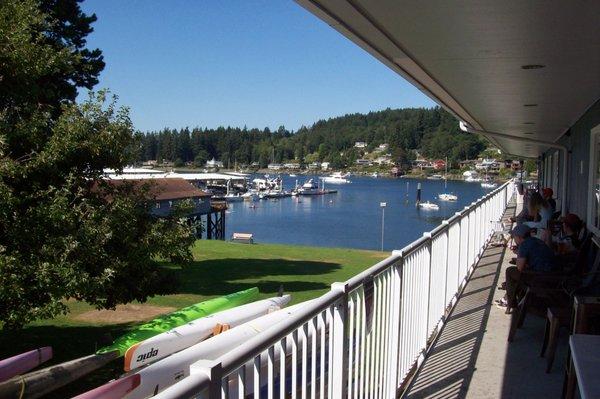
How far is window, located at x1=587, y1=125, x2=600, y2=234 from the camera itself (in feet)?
26.1

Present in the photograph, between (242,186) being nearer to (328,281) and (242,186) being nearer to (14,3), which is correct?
(328,281)

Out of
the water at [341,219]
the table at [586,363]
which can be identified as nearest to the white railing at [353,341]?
the table at [586,363]

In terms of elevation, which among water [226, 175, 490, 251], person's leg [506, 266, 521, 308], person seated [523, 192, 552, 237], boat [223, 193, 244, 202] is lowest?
water [226, 175, 490, 251]

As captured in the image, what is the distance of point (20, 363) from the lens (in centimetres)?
823

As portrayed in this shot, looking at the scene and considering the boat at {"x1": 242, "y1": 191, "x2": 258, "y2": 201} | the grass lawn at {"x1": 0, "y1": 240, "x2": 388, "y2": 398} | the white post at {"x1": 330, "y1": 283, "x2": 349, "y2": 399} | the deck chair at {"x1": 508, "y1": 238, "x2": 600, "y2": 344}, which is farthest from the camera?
the boat at {"x1": 242, "y1": 191, "x2": 258, "y2": 201}

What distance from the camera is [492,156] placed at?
167750mm

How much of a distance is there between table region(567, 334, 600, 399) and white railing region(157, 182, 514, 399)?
109 cm

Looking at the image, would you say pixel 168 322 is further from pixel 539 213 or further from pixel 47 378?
pixel 539 213

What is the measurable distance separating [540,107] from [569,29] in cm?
491

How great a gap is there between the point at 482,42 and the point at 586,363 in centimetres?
237

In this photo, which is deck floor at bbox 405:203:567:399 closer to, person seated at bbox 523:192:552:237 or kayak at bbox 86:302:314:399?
kayak at bbox 86:302:314:399

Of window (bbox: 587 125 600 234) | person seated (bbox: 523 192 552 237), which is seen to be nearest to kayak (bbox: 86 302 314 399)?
person seated (bbox: 523 192 552 237)

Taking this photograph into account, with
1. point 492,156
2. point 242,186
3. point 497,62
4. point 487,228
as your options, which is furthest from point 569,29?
point 492,156

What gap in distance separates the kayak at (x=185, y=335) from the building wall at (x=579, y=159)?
5.65 metres
